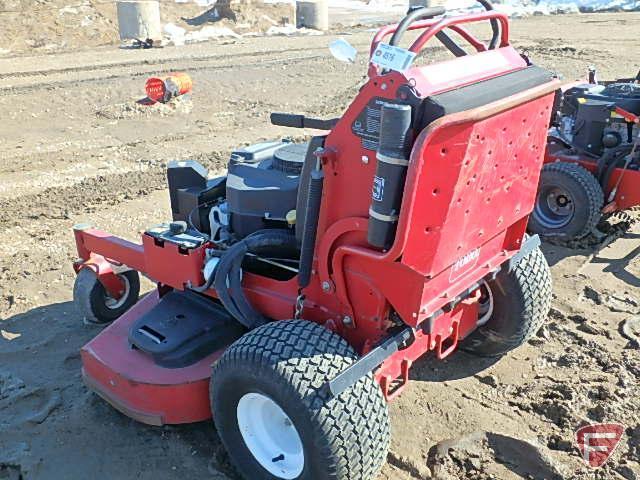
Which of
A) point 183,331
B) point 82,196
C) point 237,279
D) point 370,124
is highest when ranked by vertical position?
point 370,124

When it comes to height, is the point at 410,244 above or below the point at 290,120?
below

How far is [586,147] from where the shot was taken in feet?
20.6

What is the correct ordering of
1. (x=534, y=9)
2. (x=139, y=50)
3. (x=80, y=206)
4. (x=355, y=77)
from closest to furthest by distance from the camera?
(x=80, y=206), (x=355, y=77), (x=139, y=50), (x=534, y=9)

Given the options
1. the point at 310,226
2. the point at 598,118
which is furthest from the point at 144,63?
the point at 310,226

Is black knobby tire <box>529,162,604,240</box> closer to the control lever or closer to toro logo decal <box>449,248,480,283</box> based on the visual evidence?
toro logo decal <box>449,248,480,283</box>

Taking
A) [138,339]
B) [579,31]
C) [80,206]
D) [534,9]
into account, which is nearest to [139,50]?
[80,206]

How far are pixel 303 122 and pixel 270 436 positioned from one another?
154cm

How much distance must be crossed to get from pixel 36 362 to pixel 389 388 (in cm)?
227

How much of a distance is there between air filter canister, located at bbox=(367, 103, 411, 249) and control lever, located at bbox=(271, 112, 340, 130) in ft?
1.73

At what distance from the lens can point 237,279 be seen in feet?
11.5

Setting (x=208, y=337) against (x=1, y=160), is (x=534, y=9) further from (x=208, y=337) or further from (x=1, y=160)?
(x=208, y=337)

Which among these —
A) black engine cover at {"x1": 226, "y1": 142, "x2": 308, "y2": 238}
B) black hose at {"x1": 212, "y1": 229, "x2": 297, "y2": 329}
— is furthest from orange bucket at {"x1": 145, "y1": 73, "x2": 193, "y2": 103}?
black hose at {"x1": 212, "y1": 229, "x2": 297, "y2": 329}

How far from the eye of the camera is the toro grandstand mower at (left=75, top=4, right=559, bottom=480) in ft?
8.89

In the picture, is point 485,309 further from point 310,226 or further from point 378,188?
point 378,188
